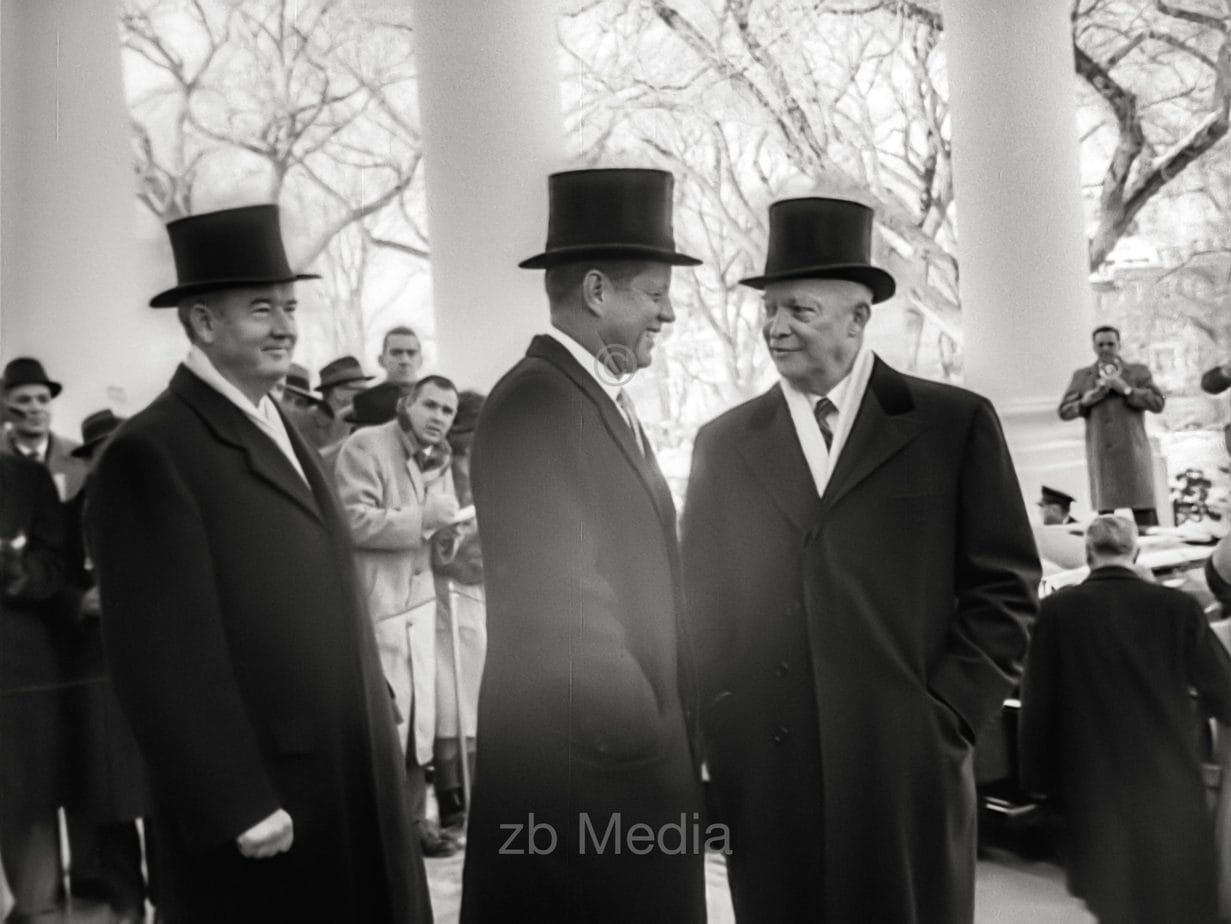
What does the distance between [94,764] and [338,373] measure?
934 mm

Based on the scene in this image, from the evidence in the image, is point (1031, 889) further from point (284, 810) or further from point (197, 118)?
point (197, 118)

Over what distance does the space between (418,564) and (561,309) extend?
0.61 metres

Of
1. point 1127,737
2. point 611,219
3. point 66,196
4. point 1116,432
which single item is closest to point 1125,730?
point 1127,737

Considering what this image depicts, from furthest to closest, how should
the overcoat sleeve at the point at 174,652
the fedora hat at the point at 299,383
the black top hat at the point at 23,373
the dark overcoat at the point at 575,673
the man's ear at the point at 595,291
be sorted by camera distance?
the black top hat at the point at 23,373
the fedora hat at the point at 299,383
the man's ear at the point at 595,291
the dark overcoat at the point at 575,673
the overcoat sleeve at the point at 174,652

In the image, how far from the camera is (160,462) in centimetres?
231

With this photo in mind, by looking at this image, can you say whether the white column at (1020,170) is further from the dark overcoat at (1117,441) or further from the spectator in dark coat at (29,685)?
the spectator in dark coat at (29,685)

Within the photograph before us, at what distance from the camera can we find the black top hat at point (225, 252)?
8.17 feet

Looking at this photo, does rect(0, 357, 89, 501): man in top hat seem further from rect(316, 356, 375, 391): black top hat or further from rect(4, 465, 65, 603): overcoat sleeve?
rect(316, 356, 375, 391): black top hat

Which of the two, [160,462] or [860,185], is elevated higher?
[860,185]

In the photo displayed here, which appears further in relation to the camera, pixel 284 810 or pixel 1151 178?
pixel 1151 178

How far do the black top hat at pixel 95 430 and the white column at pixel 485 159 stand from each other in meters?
0.65

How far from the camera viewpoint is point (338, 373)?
261 centimetres

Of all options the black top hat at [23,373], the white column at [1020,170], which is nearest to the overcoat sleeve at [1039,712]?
the white column at [1020,170]

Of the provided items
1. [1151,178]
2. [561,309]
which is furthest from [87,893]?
[1151,178]
